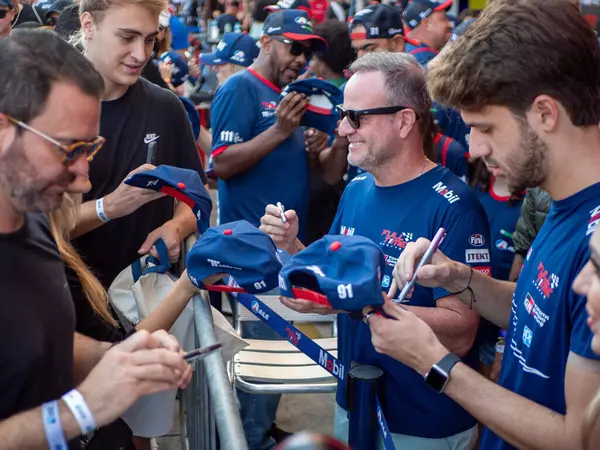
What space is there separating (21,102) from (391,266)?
1.53m

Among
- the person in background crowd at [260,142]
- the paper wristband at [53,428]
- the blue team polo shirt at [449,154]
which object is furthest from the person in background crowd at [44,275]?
the blue team polo shirt at [449,154]

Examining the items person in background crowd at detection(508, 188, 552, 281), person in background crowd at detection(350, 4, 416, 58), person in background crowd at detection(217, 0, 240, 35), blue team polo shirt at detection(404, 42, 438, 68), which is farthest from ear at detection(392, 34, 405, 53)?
person in background crowd at detection(217, 0, 240, 35)

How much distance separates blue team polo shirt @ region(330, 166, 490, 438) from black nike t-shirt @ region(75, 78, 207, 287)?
4.22ft

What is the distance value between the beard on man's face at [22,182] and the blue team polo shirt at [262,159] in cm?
306

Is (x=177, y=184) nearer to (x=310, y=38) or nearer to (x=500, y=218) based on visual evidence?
(x=500, y=218)

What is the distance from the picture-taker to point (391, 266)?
2.83 metres

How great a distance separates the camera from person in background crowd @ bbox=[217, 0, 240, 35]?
46.6ft

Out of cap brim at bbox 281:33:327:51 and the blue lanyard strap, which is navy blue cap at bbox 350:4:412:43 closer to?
cap brim at bbox 281:33:327:51

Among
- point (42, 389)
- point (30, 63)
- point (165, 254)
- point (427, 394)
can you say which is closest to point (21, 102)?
point (30, 63)

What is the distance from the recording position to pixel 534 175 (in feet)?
7.03

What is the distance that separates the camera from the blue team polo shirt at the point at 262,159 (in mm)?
4984

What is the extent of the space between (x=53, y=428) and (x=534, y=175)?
1518 millimetres

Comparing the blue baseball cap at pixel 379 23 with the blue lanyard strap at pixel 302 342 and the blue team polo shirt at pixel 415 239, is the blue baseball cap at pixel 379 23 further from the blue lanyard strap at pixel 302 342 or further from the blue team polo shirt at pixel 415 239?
the blue lanyard strap at pixel 302 342

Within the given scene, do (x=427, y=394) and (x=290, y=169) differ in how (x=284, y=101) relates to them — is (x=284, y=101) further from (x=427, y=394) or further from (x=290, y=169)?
(x=427, y=394)
